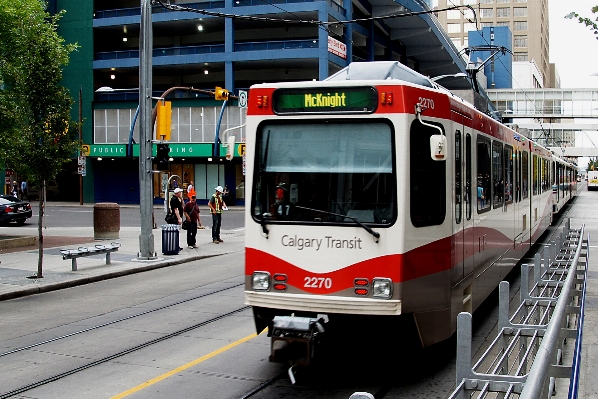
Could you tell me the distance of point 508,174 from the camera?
12406mm

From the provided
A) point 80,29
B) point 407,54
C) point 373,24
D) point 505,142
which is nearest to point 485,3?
point 407,54

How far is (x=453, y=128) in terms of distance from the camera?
8.08 meters

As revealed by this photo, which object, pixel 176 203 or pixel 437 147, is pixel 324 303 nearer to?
pixel 437 147

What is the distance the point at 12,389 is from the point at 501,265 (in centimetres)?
791

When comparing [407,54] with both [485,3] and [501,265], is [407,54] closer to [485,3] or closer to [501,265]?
[501,265]

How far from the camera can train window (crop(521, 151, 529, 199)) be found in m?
14.8

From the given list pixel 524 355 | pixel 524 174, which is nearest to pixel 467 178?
pixel 524 355

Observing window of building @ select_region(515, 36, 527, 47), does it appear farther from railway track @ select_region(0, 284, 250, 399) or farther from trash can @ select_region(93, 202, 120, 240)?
railway track @ select_region(0, 284, 250, 399)

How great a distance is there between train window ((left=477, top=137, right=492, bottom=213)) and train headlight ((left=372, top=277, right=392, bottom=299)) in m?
2.96

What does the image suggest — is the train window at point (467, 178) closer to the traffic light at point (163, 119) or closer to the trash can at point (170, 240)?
the traffic light at point (163, 119)

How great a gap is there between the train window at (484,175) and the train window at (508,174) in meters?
1.86

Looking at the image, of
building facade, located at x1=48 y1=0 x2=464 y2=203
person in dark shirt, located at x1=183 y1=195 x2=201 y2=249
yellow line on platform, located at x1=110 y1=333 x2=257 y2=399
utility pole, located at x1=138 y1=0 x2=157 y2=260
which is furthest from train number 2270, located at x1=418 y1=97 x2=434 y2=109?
building facade, located at x1=48 y1=0 x2=464 y2=203

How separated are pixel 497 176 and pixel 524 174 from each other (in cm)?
458

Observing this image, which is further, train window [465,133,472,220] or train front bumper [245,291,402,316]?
train window [465,133,472,220]
